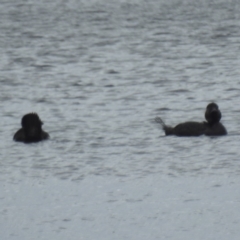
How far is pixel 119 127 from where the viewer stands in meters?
16.2

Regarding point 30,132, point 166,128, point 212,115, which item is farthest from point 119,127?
point 30,132

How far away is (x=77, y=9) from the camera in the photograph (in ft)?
120

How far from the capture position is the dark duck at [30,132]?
50.5ft

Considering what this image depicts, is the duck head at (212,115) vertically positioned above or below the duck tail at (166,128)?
above

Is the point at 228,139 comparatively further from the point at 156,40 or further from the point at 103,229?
the point at 156,40

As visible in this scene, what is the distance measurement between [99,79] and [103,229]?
11001 mm

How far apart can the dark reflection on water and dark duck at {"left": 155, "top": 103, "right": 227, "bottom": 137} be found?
0.64 ft

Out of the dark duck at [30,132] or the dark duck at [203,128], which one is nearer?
the dark duck at [30,132]

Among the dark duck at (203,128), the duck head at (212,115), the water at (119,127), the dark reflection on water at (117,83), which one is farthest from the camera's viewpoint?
the duck head at (212,115)

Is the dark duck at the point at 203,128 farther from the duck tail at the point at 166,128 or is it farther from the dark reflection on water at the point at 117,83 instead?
the dark reflection on water at the point at 117,83

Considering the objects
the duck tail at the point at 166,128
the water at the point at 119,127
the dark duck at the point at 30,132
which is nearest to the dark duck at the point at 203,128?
the duck tail at the point at 166,128

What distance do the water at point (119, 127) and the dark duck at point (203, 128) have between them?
141mm

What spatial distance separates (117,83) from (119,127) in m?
4.89

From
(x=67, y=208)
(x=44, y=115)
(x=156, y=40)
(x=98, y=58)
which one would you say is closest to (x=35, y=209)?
(x=67, y=208)
